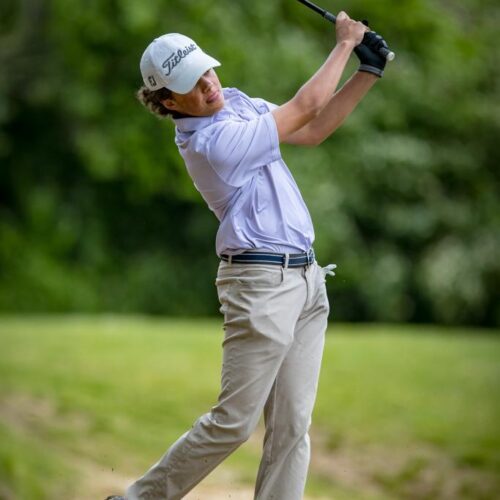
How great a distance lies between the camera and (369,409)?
9.16 metres

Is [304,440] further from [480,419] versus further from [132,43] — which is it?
[132,43]

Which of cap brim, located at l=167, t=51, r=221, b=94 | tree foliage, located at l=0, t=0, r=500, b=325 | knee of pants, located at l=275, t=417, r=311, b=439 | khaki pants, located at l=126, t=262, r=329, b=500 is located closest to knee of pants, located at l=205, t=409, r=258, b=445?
khaki pants, located at l=126, t=262, r=329, b=500

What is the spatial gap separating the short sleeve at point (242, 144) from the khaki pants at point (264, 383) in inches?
12.6

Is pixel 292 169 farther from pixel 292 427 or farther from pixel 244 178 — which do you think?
pixel 244 178

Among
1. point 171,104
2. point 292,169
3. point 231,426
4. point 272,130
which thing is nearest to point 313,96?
point 272,130

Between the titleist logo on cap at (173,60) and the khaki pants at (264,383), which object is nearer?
the titleist logo on cap at (173,60)

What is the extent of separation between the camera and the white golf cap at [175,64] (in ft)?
11.1

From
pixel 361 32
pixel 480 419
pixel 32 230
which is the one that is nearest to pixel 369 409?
pixel 480 419

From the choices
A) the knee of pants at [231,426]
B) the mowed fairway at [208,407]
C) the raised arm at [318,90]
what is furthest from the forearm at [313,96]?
the mowed fairway at [208,407]

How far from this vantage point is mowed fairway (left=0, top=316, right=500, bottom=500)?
7316mm

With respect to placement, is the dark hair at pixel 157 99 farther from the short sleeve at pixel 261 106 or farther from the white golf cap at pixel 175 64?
the short sleeve at pixel 261 106

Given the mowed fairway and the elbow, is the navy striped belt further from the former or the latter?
the mowed fairway

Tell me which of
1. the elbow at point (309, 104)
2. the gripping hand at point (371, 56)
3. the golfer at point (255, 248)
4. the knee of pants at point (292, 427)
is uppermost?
the gripping hand at point (371, 56)

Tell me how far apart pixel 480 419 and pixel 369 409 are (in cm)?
84
